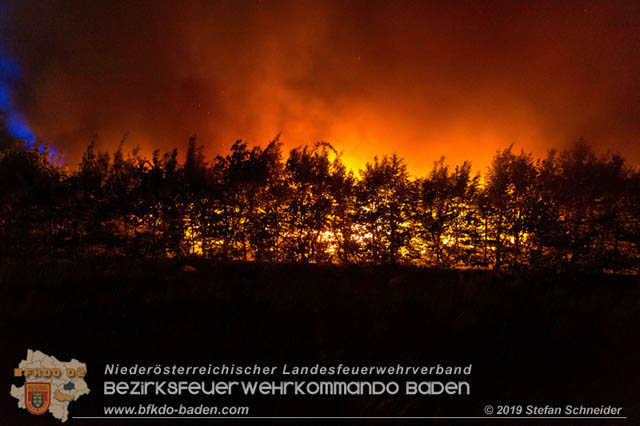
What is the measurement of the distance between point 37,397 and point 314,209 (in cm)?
1164

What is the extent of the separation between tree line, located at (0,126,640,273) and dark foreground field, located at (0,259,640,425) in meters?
7.89

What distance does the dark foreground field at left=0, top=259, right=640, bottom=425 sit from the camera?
124 inches

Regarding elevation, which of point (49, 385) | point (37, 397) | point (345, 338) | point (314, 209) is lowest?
point (37, 397)

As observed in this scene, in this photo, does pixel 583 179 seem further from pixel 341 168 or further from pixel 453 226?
pixel 341 168

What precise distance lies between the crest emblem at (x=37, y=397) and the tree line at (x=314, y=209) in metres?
10.7

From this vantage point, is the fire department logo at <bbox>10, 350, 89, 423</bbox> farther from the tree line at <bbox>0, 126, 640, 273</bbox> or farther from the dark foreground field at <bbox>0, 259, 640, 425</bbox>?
the tree line at <bbox>0, 126, 640, 273</bbox>

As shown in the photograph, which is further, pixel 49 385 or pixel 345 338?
pixel 345 338

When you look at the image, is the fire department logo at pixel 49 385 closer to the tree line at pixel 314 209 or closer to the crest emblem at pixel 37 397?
the crest emblem at pixel 37 397

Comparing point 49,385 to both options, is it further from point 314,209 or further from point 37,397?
point 314,209

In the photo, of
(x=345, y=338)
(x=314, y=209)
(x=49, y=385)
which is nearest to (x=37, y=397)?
(x=49, y=385)

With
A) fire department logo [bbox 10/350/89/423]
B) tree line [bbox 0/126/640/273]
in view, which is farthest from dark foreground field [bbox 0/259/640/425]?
tree line [bbox 0/126/640/273]

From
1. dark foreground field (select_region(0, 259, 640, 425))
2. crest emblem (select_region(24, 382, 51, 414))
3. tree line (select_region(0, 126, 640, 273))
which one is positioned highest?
tree line (select_region(0, 126, 640, 273))

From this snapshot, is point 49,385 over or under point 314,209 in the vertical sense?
under

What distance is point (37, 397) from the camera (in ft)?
10.2
